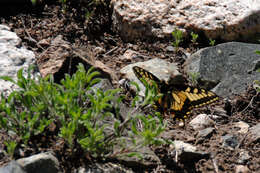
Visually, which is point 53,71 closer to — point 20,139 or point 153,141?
point 20,139

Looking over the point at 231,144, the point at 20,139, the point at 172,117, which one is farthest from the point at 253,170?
the point at 20,139

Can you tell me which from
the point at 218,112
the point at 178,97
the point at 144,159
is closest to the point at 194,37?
the point at 178,97

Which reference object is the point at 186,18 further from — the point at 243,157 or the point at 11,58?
the point at 11,58

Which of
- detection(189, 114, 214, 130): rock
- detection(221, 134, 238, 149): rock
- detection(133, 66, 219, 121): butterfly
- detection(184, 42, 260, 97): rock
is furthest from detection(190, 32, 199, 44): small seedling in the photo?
detection(221, 134, 238, 149): rock

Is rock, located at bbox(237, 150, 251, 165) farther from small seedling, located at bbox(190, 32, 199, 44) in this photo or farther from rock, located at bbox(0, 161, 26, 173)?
rock, located at bbox(0, 161, 26, 173)

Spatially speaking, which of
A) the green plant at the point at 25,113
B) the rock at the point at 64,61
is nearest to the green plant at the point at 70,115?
the green plant at the point at 25,113

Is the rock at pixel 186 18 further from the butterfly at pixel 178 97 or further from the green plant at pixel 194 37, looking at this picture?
the butterfly at pixel 178 97
